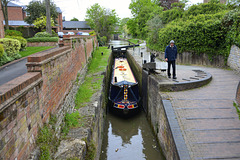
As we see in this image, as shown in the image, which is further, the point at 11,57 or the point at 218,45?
the point at 218,45

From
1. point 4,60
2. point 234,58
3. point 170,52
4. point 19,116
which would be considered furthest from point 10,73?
point 234,58

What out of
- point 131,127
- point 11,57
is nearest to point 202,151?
point 131,127

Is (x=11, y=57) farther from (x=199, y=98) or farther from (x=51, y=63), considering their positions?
(x=199, y=98)

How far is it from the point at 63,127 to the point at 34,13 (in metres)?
32.8

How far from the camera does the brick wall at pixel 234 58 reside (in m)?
10.4

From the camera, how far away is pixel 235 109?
Answer: 612cm

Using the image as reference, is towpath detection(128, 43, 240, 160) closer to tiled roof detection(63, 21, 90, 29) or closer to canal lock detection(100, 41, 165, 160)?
canal lock detection(100, 41, 165, 160)

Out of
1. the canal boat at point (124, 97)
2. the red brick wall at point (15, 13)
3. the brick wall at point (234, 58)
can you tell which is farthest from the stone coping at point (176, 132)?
the red brick wall at point (15, 13)

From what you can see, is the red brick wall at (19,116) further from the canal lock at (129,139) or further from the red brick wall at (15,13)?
the red brick wall at (15,13)

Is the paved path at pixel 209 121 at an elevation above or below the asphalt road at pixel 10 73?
below

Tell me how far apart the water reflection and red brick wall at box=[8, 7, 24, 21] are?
4315cm

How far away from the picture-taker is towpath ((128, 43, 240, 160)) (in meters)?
4.66

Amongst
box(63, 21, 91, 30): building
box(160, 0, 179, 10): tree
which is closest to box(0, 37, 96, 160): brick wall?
box(160, 0, 179, 10): tree

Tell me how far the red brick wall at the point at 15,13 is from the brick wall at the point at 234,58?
45928 mm
